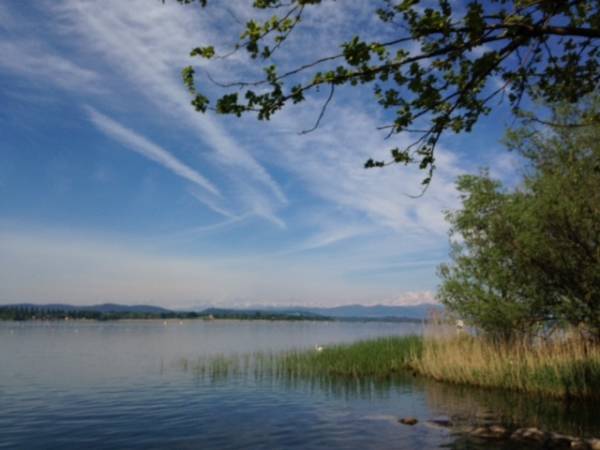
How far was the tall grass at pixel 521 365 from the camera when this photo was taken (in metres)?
20.2

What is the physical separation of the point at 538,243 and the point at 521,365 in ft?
18.5

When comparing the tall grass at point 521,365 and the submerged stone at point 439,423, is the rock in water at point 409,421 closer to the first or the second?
the submerged stone at point 439,423

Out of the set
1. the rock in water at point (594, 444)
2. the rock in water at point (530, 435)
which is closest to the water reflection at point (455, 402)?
the rock in water at point (530, 435)

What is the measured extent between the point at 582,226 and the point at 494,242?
16.9ft

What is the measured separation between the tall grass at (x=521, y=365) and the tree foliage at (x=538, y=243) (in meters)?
1.16

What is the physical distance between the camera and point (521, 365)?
74.4ft

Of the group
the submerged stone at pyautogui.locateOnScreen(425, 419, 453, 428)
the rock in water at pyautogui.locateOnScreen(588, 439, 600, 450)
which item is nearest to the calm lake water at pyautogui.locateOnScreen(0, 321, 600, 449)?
the submerged stone at pyautogui.locateOnScreen(425, 419, 453, 428)

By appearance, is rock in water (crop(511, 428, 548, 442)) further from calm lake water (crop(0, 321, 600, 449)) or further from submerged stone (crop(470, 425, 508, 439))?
calm lake water (crop(0, 321, 600, 449))

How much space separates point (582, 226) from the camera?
2014 centimetres

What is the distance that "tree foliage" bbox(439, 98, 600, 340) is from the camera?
20266 mm

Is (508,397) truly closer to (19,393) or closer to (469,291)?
(469,291)

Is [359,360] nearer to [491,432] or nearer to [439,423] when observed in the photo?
[439,423]

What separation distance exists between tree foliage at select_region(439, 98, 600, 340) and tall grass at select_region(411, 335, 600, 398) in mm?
1160

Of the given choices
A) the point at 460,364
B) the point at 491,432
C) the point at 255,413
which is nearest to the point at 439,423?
the point at 491,432
